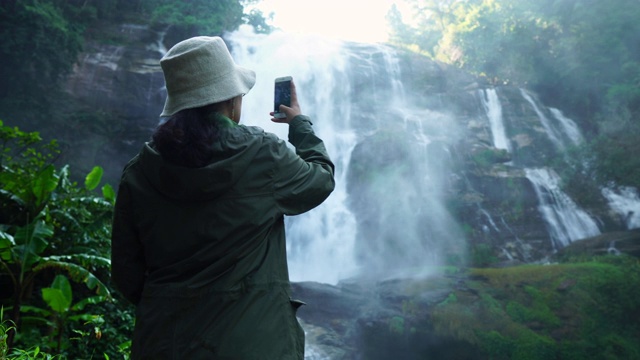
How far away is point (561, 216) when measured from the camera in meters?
16.8

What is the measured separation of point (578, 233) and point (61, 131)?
19.8 metres

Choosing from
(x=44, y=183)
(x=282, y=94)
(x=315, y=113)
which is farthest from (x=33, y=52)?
(x=282, y=94)

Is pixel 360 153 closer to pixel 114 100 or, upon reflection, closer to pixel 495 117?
pixel 495 117

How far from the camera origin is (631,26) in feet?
71.4

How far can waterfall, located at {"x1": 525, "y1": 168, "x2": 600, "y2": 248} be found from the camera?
1628cm

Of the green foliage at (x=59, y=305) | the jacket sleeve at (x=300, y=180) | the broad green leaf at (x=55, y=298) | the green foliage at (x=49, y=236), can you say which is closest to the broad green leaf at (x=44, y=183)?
the green foliage at (x=49, y=236)

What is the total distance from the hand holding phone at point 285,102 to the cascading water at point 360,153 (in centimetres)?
1165

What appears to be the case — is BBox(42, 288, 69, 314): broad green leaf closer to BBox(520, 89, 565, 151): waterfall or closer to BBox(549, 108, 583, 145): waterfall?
BBox(520, 89, 565, 151): waterfall

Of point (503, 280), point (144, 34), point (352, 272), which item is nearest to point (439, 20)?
point (144, 34)

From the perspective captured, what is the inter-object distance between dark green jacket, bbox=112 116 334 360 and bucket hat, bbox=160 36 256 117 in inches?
4.9

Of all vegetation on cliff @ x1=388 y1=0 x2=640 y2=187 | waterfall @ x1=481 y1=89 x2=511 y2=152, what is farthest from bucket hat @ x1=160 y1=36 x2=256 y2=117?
waterfall @ x1=481 y1=89 x2=511 y2=152

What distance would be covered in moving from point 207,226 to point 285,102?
0.76 metres

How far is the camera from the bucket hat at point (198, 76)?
1.51m

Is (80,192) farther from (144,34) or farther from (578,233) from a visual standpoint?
(578,233)
